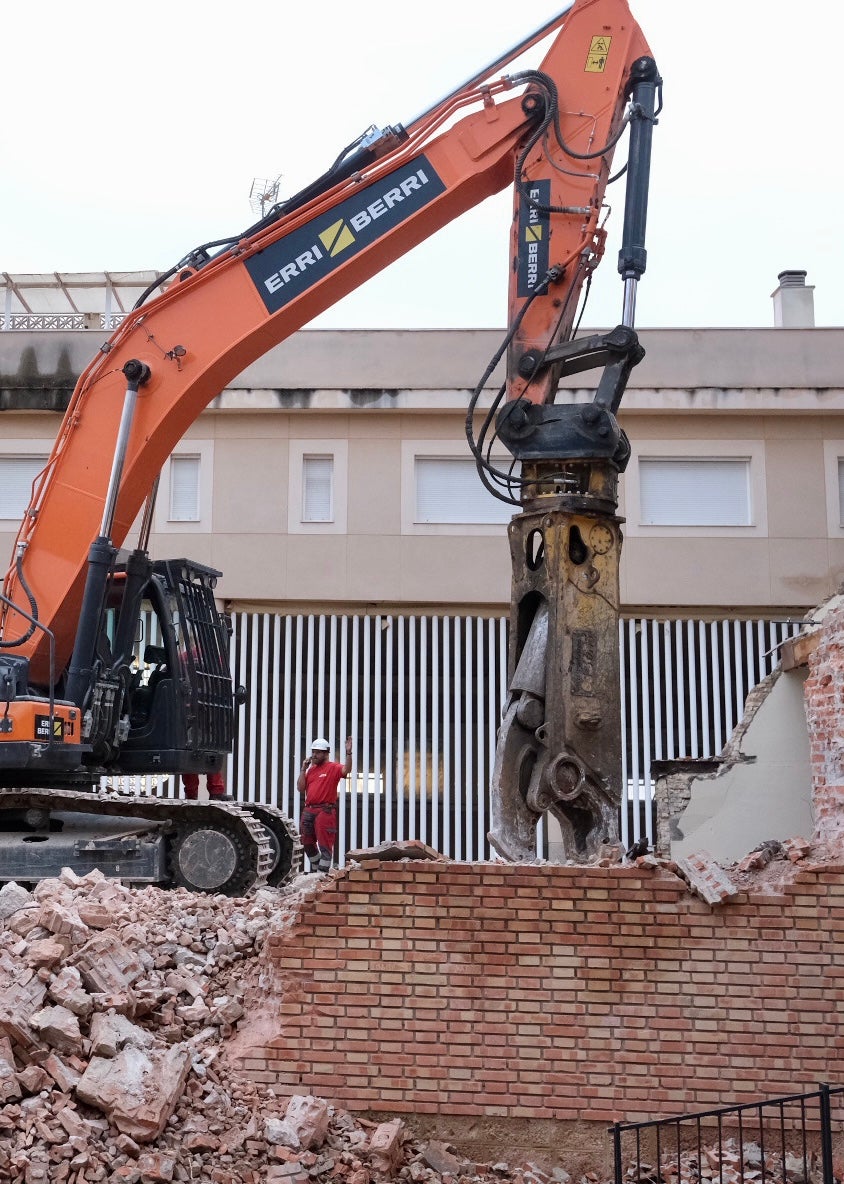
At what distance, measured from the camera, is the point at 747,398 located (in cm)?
1609

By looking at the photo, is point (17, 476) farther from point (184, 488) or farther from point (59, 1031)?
point (59, 1031)

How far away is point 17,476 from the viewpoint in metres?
16.7

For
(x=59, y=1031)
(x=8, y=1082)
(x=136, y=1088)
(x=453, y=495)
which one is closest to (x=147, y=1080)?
(x=136, y=1088)

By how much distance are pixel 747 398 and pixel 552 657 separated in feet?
32.7

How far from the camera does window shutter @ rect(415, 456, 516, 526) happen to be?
1628 centimetres

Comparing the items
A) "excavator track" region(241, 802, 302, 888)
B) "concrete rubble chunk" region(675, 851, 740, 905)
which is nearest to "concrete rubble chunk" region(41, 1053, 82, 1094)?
"concrete rubble chunk" region(675, 851, 740, 905)

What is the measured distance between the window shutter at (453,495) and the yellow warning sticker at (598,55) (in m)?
7.89

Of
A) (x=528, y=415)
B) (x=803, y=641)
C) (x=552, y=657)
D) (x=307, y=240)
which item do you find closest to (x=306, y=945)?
(x=552, y=657)

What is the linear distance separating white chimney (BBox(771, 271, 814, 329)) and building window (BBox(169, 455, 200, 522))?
8430 mm

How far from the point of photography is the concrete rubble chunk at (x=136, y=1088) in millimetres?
5344

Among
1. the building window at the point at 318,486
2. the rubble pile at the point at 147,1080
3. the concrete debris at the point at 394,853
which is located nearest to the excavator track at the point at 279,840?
the rubble pile at the point at 147,1080

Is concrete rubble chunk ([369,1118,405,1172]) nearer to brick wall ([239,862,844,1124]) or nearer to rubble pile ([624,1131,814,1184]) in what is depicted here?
brick wall ([239,862,844,1124])

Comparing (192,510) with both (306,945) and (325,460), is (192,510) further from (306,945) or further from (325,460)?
(306,945)

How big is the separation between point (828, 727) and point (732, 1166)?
460 cm
